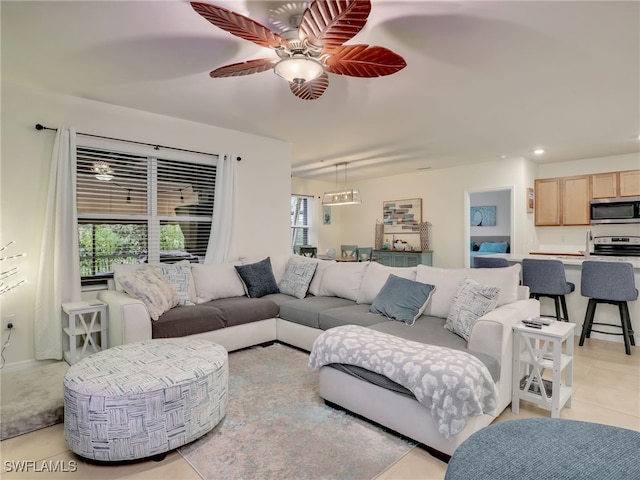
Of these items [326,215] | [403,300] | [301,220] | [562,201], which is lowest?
[403,300]

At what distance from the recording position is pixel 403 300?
3.01m

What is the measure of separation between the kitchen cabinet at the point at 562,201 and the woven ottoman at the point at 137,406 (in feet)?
21.7

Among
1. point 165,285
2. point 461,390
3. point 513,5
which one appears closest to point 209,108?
point 165,285

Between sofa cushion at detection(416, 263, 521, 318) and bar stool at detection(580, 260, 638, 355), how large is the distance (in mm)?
1492

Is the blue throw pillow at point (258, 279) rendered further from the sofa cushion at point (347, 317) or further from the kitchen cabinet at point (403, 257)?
the kitchen cabinet at point (403, 257)

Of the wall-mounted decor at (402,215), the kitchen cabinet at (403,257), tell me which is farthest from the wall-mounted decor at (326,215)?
the kitchen cabinet at (403,257)

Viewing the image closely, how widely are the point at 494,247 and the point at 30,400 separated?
8.75 metres

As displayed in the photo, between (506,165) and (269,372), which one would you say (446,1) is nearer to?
(269,372)

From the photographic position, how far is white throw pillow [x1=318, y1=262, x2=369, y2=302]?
12.6 feet

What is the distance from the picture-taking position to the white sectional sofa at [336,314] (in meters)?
2.18

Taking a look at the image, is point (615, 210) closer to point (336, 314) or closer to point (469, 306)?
point (469, 306)

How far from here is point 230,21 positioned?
1828 millimetres

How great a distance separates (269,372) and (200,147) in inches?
113

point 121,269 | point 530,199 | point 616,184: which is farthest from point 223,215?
point 616,184
